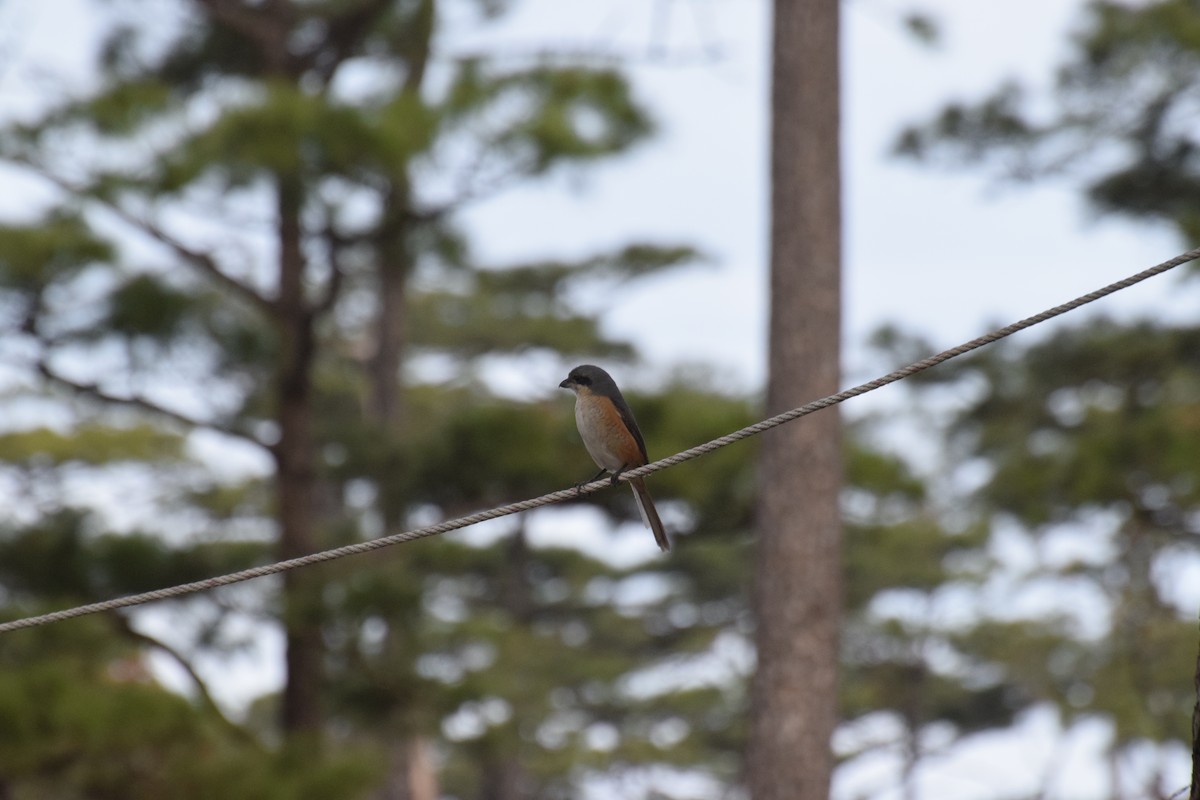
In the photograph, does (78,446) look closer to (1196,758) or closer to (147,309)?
(147,309)

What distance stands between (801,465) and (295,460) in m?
5.10

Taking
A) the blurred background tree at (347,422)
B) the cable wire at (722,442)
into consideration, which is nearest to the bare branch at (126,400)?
the blurred background tree at (347,422)

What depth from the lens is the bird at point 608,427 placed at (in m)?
6.04

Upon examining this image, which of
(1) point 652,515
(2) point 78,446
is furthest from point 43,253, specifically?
(2) point 78,446

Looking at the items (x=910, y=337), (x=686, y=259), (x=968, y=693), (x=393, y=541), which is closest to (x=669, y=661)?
(x=968, y=693)

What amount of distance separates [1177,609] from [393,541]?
17.2 m

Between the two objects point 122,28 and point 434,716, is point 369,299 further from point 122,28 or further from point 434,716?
point 434,716

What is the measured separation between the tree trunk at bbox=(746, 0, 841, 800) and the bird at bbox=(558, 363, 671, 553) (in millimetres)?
1272

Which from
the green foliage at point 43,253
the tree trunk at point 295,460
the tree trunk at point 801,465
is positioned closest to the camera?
the tree trunk at point 801,465

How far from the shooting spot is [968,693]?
27281 millimetres

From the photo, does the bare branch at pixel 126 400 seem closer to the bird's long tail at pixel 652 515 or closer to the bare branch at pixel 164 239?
the bare branch at pixel 164 239

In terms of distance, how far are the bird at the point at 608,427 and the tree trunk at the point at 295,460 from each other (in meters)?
5.21

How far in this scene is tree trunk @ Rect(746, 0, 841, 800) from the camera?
7.18 metres

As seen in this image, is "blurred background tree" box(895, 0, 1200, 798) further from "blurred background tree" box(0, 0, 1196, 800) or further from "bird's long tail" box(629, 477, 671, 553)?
"bird's long tail" box(629, 477, 671, 553)
